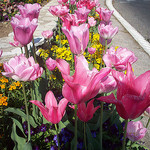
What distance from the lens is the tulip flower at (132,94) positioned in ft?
1.87

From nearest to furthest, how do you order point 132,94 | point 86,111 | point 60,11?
point 132,94, point 86,111, point 60,11

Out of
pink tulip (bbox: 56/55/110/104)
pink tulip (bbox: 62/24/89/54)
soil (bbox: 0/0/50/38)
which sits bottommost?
soil (bbox: 0/0/50/38)

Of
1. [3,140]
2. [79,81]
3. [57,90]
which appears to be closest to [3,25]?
[57,90]

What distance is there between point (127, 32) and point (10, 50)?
343 centimetres

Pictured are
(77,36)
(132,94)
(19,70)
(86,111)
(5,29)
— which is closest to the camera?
(132,94)

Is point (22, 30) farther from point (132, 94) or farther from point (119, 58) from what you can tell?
point (132, 94)

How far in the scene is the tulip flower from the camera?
1.87ft

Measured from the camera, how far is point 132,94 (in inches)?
23.6

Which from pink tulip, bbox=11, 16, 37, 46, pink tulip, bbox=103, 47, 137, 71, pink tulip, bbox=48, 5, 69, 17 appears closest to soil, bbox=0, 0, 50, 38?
pink tulip, bbox=48, 5, 69, 17

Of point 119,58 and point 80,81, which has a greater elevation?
point 80,81

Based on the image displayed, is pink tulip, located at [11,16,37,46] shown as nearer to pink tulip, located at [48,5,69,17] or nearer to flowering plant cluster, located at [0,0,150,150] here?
flowering plant cluster, located at [0,0,150,150]

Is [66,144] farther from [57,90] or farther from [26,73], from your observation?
[57,90]

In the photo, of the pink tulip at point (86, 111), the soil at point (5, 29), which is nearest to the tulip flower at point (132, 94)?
the pink tulip at point (86, 111)

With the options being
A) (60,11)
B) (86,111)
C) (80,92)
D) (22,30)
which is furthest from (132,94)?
(60,11)
